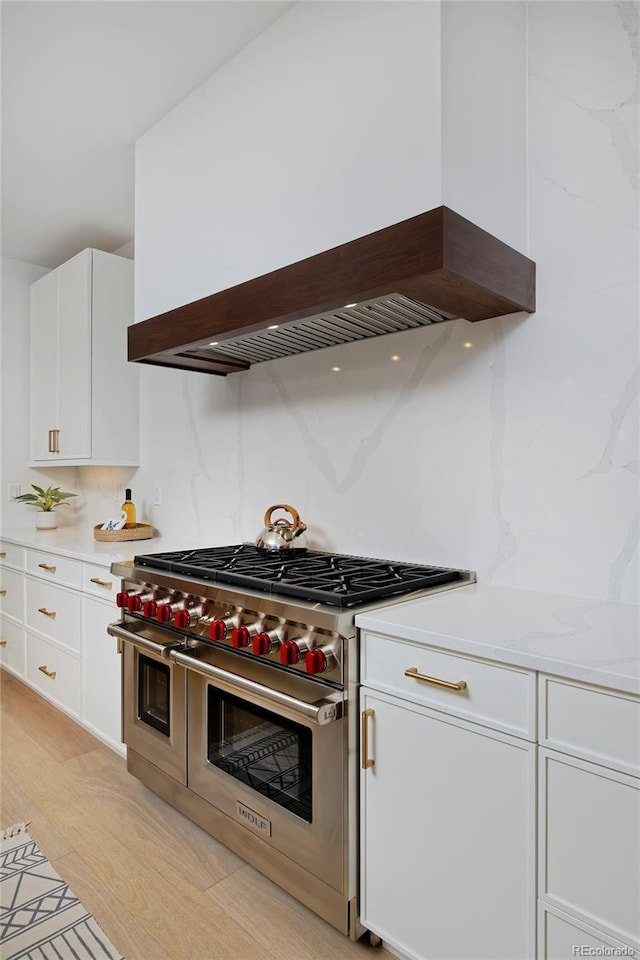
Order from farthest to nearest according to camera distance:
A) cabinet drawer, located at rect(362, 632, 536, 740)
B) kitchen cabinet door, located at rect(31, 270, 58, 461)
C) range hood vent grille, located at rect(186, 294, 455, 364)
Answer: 1. kitchen cabinet door, located at rect(31, 270, 58, 461)
2. range hood vent grille, located at rect(186, 294, 455, 364)
3. cabinet drawer, located at rect(362, 632, 536, 740)

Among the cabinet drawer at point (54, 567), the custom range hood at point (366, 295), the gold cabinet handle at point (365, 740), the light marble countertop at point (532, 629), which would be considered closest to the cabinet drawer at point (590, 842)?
the light marble countertop at point (532, 629)

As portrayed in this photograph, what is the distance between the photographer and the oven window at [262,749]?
5.05 ft

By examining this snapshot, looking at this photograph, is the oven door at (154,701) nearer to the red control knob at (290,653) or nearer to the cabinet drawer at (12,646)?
the red control knob at (290,653)

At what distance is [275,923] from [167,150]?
2707 mm

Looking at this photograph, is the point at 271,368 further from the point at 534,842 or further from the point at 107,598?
the point at 534,842

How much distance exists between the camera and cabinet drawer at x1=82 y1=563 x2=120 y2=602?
241 cm

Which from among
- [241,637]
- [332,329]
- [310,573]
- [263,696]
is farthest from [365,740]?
[332,329]

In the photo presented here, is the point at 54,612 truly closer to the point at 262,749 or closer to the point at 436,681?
the point at 262,749

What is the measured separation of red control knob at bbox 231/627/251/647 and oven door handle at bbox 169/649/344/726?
0.12m

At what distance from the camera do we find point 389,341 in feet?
6.58

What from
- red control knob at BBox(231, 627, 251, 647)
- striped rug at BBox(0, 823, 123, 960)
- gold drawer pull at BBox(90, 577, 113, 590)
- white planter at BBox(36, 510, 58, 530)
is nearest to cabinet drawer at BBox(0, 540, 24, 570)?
white planter at BBox(36, 510, 58, 530)

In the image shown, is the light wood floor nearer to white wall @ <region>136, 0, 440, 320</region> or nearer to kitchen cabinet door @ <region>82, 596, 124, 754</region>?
kitchen cabinet door @ <region>82, 596, 124, 754</region>

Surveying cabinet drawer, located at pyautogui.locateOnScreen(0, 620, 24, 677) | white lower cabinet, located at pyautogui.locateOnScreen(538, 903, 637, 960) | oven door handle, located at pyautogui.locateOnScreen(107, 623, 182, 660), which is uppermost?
oven door handle, located at pyautogui.locateOnScreen(107, 623, 182, 660)

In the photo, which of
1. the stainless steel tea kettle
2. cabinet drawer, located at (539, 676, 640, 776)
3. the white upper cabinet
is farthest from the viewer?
the white upper cabinet
